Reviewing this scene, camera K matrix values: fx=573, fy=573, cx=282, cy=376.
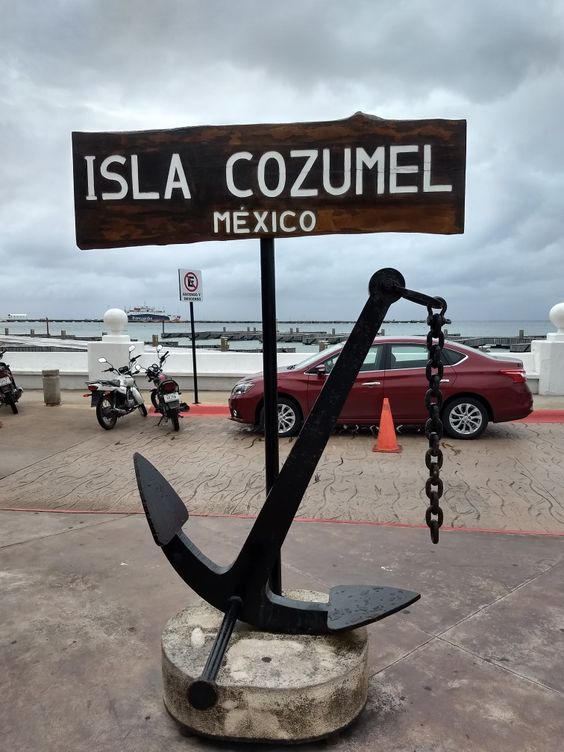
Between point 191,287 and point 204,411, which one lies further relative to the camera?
point 191,287

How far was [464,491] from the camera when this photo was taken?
5863 mm

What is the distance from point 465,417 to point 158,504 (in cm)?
644

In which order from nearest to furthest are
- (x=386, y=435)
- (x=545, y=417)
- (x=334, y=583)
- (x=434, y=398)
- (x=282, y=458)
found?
(x=434, y=398)
(x=334, y=583)
(x=282, y=458)
(x=386, y=435)
(x=545, y=417)

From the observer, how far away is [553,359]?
1205 cm

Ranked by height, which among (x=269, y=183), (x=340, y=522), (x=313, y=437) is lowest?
(x=340, y=522)

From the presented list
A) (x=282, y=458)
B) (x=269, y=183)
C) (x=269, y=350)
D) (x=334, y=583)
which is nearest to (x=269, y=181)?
(x=269, y=183)

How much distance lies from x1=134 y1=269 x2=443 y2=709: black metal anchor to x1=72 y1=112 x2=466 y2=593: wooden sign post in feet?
1.02

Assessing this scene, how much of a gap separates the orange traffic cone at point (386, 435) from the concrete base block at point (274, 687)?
505 cm

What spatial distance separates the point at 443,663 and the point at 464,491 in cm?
318

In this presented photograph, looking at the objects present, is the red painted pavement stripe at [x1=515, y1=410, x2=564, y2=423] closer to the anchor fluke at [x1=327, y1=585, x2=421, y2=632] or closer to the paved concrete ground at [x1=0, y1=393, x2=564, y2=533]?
the paved concrete ground at [x1=0, y1=393, x2=564, y2=533]

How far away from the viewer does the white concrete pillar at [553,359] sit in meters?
12.0

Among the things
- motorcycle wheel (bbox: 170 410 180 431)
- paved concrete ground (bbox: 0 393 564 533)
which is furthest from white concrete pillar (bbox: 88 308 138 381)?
motorcycle wheel (bbox: 170 410 180 431)

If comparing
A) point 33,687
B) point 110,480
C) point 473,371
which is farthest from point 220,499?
point 473,371

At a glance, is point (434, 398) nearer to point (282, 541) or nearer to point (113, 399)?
point (282, 541)
